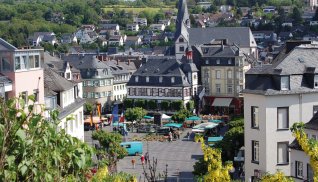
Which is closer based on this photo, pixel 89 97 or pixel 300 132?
pixel 300 132

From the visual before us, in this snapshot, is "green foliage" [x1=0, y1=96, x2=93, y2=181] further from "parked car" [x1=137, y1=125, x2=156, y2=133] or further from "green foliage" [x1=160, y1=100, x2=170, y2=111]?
"green foliage" [x1=160, y1=100, x2=170, y2=111]

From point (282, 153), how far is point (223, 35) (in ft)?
247


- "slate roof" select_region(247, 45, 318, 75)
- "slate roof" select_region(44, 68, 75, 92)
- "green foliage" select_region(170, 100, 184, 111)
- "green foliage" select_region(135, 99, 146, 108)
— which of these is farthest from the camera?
"green foliage" select_region(135, 99, 146, 108)

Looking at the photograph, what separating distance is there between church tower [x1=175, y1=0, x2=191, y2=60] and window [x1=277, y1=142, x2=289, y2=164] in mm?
59774

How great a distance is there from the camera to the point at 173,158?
4394 cm

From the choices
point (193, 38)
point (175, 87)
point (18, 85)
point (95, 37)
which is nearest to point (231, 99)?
point (175, 87)

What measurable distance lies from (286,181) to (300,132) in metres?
0.98

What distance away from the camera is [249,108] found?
27.4 metres

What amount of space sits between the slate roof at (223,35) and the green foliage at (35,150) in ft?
296

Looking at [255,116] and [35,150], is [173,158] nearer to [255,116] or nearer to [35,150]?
[255,116]

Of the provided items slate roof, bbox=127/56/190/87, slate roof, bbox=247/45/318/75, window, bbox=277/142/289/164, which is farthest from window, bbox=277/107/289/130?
slate roof, bbox=127/56/190/87

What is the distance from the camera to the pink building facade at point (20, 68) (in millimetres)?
21922

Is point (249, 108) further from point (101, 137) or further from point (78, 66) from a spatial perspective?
point (78, 66)

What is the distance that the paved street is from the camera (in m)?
37.6
